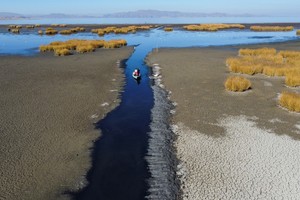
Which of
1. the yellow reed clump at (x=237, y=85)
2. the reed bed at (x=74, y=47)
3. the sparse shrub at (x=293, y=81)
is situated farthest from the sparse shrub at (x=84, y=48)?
the sparse shrub at (x=293, y=81)

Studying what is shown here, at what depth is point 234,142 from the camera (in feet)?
40.0

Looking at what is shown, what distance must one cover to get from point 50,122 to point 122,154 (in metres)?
4.55

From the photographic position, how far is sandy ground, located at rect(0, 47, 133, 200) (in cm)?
978

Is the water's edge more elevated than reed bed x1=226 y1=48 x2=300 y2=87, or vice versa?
reed bed x1=226 y1=48 x2=300 y2=87

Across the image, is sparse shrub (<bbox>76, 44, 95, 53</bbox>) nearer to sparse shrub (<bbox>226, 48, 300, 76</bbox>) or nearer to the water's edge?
sparse shrub (<bbox>226, 48, 300, 76</bbox>)

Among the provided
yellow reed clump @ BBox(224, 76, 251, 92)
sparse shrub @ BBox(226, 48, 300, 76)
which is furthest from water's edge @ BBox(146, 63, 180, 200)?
sparse shrub @ BBox(226, 48, 300, 76)

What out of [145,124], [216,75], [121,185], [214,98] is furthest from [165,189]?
[216,75]

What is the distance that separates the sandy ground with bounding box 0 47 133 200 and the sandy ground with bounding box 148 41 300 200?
3.51 metres

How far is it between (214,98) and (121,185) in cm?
963

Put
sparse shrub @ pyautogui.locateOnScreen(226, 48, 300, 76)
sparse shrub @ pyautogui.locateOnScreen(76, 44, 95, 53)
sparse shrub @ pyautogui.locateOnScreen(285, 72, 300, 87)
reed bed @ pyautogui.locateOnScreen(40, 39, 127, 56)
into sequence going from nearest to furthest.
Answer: sparse shrub @ pyautogui.locateOnScreen(285, 72, 300, 87) → sparse shrub @ pyautogui.locateOnScreen(226, 48, 300, 76) → reed bed @ pyautogui.locateOnScreen(40, 39, 127, 56) → sparse shrub @ pyautogui.locateOnScreen(76, 44, 95, 53)

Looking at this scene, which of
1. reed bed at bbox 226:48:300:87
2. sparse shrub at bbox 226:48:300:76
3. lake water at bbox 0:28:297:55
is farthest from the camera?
lake water at bbox 0:28:297:55

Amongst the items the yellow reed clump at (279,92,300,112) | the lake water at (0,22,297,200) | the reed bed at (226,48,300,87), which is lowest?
the lake water at (0,22,297,200)

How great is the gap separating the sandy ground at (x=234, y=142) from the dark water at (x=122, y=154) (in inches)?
52.3

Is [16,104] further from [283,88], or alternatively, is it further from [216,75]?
[283,88]
